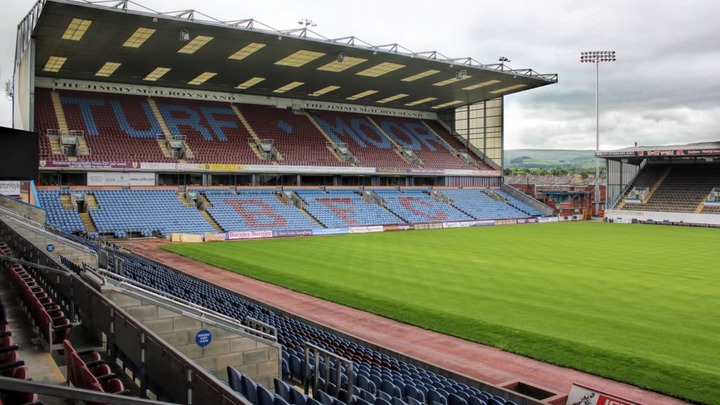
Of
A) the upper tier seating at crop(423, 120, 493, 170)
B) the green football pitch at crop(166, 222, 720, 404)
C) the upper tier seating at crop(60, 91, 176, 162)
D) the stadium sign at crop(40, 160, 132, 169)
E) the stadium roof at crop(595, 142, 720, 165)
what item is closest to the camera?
the green football pitch at crop(166, 222, 720, 404)

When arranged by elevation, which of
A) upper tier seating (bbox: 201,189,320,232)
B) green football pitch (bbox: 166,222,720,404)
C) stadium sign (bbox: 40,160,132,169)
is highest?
stadium sign (bbox: 40,160,132,169)

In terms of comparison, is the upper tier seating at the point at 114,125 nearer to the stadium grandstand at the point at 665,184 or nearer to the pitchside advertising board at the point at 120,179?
the pitchside advertising board at the point at 120,179

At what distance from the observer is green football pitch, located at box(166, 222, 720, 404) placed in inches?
555

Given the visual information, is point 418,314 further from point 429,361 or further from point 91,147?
point 91,147

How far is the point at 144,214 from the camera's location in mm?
42594

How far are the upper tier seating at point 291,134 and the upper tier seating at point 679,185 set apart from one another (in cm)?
3652

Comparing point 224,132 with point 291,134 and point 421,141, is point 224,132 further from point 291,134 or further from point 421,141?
point 421,141

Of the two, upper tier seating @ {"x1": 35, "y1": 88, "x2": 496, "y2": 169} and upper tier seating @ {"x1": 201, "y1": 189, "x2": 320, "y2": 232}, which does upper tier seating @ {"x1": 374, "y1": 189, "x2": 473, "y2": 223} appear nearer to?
upper tier seating @ {"x1": 35, "y1": 88, "x2": 496, "y2": 169}

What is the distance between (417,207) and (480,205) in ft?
30.7

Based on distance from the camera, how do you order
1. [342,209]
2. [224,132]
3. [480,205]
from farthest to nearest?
[480,205], [224,132], [342,209]

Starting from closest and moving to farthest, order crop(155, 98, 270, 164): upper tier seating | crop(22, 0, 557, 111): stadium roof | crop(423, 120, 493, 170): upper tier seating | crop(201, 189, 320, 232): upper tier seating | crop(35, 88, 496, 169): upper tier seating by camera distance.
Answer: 1. crop(22, 0, 557, 111): stadium roof
2. crop(201, 189, 320, 232): upper tier seating
3. crop(35, 88, 496, 169): upper tier seating
4. crop(155, 98, 270, 164): upper tier seating
5. crop(423, 120, 493, 170): upper tier seating

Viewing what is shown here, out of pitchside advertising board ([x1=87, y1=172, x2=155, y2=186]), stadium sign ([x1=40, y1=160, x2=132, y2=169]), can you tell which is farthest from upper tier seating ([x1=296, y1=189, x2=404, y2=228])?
stadium sign ([x1=40, y1=160, x2=132, y2=169])

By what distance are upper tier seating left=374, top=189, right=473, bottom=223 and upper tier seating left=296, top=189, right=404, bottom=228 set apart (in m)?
1.80

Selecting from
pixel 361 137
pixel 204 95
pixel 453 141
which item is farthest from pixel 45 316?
pixel 453 141
